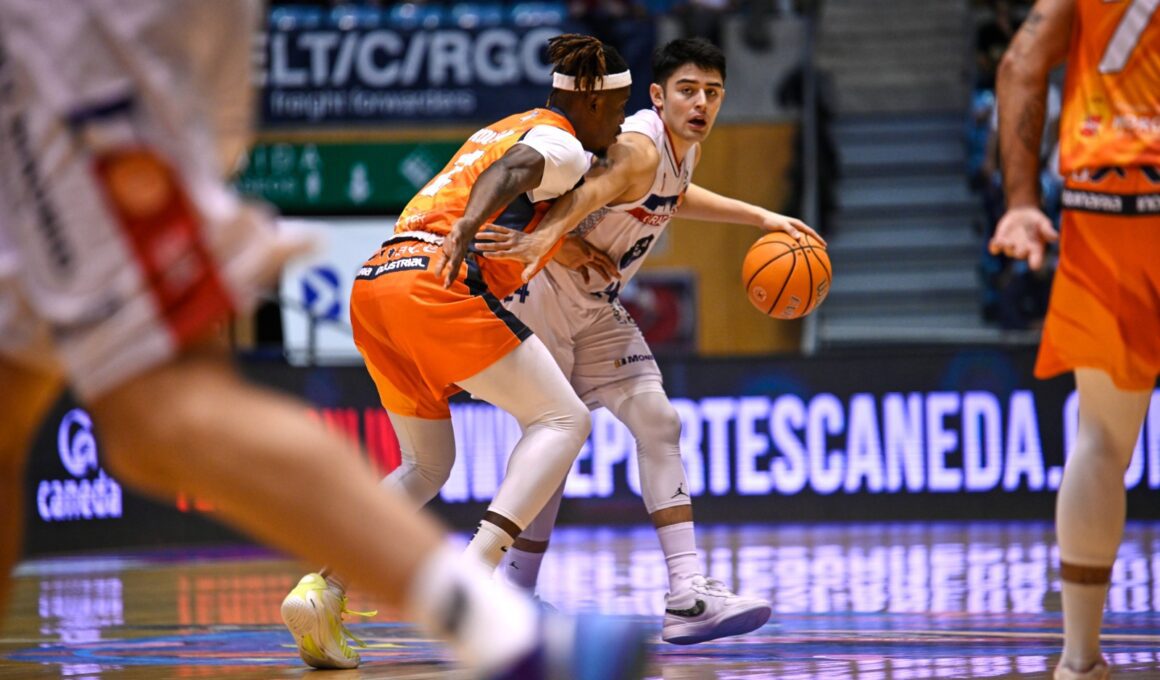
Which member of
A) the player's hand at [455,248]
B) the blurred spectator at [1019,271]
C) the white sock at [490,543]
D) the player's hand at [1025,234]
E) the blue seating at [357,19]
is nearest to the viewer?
the player's hand at [1025,234]

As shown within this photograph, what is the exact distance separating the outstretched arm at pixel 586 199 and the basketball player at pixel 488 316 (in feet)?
0.23

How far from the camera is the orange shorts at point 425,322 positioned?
428 cm

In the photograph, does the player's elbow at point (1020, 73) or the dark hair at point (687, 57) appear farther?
the dark hair at point (687, 57)

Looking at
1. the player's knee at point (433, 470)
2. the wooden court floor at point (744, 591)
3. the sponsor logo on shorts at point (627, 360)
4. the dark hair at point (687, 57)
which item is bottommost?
the wooden court floor at point (744, 591)

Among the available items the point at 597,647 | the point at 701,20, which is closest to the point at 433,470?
the point at 597,647

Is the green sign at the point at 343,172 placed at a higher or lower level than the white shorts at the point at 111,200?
higher

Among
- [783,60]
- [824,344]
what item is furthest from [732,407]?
[783,60]

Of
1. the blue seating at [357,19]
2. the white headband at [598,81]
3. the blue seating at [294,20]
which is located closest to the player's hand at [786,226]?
the white headband at [598,81]

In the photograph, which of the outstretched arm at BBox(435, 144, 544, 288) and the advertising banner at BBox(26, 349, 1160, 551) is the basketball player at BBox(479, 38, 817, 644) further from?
the advertising banner at BBox(26, 349, 1160, 551)

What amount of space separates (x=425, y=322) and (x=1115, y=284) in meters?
1.94

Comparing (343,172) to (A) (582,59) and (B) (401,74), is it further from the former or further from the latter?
(A) (582,59)

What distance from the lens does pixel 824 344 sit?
43.0 feet

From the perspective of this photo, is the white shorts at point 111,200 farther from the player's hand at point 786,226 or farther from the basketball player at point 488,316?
the player's hand at point 786,226

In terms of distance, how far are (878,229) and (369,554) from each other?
1410cm
